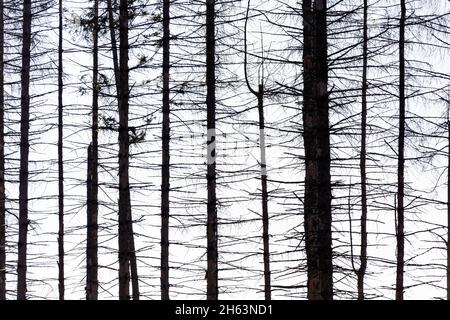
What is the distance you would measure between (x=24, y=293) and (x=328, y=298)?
10.6 m

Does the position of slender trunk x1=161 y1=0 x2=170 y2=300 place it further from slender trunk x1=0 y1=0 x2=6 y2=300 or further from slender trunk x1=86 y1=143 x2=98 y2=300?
slender trunk x1=0 y1=0 x2=6 y2=300

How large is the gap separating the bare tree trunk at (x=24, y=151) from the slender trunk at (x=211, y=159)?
573 cm

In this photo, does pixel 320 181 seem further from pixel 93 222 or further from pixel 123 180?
pixel 93 222

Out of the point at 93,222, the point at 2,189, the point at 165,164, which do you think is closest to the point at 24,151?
the point at 2,189

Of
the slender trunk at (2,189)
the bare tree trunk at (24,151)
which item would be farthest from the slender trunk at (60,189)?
the slender trunk at (2,189)

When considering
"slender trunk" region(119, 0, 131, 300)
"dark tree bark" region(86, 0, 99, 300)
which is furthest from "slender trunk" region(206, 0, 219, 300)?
"dark tree bark" region(86, 0, 99, 300)

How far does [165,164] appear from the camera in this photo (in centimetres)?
1525

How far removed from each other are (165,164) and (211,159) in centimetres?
151

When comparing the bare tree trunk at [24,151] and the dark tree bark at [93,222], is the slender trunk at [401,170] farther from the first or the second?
the bare tree trunk at [24,151]

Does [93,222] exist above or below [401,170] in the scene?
below

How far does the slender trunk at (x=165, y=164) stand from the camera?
15.1 meters

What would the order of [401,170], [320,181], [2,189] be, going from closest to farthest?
[320,181]
[401,170]
[2,189]

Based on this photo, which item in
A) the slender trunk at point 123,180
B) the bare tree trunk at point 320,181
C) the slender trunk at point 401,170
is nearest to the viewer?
the bare tree trunk at point 320,181

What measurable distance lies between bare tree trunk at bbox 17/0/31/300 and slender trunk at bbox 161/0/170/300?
411cm
